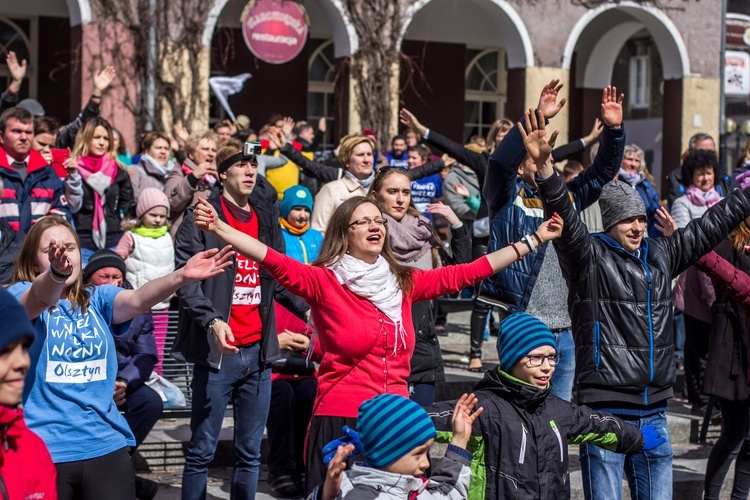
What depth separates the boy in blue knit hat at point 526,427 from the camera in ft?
16.1

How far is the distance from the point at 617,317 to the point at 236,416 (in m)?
2.04

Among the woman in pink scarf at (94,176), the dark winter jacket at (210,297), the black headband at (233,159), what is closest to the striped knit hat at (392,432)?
the dark winter jacket at (210,297)

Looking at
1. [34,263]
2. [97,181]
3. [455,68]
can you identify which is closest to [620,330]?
[34,263]

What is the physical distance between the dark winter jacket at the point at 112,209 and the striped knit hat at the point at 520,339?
5078 millimetres

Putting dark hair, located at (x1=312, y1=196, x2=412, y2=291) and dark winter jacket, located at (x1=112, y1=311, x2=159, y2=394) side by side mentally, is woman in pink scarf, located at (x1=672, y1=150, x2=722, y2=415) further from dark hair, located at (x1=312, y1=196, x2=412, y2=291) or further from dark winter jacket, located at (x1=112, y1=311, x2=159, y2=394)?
dark winter jacket, located at (x1=112, y1=311, x2=159, y2=394)

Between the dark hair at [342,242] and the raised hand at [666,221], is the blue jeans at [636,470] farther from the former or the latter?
the dark hair at [342,242]

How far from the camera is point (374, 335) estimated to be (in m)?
5.11

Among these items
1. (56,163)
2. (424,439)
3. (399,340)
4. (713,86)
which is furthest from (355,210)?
(713,86)

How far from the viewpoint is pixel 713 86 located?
2034 centimetres

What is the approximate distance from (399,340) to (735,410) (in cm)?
289

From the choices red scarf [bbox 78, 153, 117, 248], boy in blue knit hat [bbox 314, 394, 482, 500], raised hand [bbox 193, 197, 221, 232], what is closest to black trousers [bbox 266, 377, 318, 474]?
raised hand [bbox 193, 197, 221, 232]

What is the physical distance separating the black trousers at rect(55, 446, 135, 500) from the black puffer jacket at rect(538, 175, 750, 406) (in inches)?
89.1

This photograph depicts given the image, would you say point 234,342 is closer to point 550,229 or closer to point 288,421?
point 288,421

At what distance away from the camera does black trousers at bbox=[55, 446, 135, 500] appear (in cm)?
448
